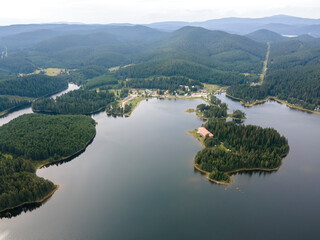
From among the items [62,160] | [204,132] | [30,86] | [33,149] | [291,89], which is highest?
[33,149]

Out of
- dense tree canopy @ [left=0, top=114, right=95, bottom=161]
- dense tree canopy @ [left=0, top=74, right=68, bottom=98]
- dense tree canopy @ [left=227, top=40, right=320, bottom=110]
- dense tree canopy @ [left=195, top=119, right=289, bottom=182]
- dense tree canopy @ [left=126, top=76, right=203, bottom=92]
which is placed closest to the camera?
dense tree canopy @ [left=195, top=119, right=289, bottom=182]

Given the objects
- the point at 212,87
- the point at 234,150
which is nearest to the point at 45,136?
the point at 234,150

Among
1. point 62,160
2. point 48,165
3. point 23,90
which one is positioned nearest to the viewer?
point 48,165

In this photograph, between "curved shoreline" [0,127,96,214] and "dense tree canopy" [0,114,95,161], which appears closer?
"curved shoreline" [0,127,96,214]

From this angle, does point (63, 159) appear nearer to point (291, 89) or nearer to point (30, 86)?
point (30, 86)

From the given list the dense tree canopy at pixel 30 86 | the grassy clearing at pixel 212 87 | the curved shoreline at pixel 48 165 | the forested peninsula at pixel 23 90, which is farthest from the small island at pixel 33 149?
the grassy clearing at pixel 212 87

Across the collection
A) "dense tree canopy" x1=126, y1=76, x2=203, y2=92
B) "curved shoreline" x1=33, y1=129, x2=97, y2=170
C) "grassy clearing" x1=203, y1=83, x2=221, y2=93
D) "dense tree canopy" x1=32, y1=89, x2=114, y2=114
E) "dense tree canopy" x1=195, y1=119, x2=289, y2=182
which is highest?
"dense tree canopy" x1=195, y1=119, x2=289, y2=182

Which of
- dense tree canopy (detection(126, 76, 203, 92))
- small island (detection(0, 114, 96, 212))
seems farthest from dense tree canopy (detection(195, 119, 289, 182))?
dense tree canopy (detection(126, 76, 203, 92))

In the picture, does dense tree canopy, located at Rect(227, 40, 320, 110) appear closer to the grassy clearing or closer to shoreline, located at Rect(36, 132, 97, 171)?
the grassy clearing

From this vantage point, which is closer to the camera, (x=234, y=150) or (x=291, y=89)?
(x=234, y=150)

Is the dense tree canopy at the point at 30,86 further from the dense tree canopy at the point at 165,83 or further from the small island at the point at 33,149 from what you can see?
the small island at the point at 33,149
